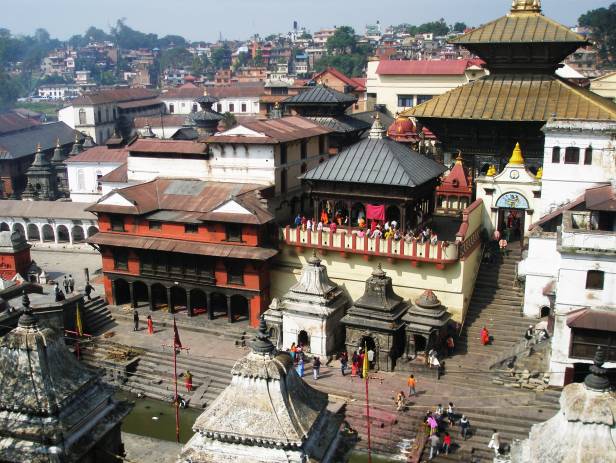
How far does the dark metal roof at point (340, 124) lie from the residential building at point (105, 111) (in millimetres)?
47593

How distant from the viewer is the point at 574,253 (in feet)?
74.2

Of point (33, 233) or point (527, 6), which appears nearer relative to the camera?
point (527, 6)

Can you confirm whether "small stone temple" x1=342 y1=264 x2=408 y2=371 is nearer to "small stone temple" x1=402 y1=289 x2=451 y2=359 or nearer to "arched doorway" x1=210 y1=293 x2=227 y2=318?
"small stone temple" x1=402 y1=289 x2=451 y2=359

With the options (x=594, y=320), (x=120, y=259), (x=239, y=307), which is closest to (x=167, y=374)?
(x=239, y=307)

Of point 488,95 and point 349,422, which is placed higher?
point 488,95

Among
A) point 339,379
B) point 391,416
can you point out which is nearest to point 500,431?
point 391,416

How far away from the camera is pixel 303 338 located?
90.4 ft

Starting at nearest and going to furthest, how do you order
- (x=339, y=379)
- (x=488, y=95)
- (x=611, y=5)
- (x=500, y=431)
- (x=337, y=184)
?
(x=500, y=431), (x=339, y=379), (x=337, y=184), (x=488, y=95), (x=611, y=5)

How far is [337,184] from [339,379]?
29.2ft

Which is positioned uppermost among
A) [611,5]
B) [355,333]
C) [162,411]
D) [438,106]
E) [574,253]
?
[611,5]

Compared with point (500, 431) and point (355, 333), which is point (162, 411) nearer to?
point (355, 333)

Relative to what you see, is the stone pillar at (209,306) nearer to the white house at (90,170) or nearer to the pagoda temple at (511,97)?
the pagoda temple at (511,97)

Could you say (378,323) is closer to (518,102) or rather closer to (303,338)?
(303,338)

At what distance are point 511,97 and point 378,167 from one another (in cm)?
863
